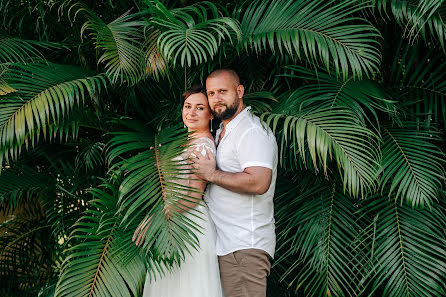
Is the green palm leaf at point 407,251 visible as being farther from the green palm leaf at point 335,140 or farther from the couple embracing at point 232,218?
the couple embracing at point 232,218

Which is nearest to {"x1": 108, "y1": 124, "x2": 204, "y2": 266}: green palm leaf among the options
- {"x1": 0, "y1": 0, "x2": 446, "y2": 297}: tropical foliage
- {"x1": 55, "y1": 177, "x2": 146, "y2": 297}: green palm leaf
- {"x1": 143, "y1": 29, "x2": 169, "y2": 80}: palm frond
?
{"x1": 0, "y1": 0, "x2": 446, "y2": 297}: tropical foliage

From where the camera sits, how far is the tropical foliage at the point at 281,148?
2.19 m

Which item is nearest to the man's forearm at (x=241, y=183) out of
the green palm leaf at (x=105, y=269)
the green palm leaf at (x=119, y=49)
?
the green palm leaf at (x=105, y=269)

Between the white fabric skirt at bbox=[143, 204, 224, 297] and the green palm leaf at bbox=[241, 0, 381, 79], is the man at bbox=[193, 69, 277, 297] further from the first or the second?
the green palm leaf at bbox=[241, 0, 381, 79]

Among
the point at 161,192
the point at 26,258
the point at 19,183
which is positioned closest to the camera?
the point at 161,192

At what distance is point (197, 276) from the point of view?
213 cm

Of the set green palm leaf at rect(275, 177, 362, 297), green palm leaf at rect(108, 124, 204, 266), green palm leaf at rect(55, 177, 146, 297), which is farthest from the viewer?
green palm leaf at rect(275, 177, 362, 297)

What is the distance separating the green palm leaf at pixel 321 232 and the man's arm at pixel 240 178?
0.54 m

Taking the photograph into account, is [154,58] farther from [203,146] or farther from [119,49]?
[203,146]

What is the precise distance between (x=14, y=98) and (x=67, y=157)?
86cm

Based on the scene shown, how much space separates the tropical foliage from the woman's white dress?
6cm

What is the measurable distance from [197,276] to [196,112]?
81 cm

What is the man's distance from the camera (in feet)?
6.89

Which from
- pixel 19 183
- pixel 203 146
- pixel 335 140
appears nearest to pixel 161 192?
pixel 203 146
